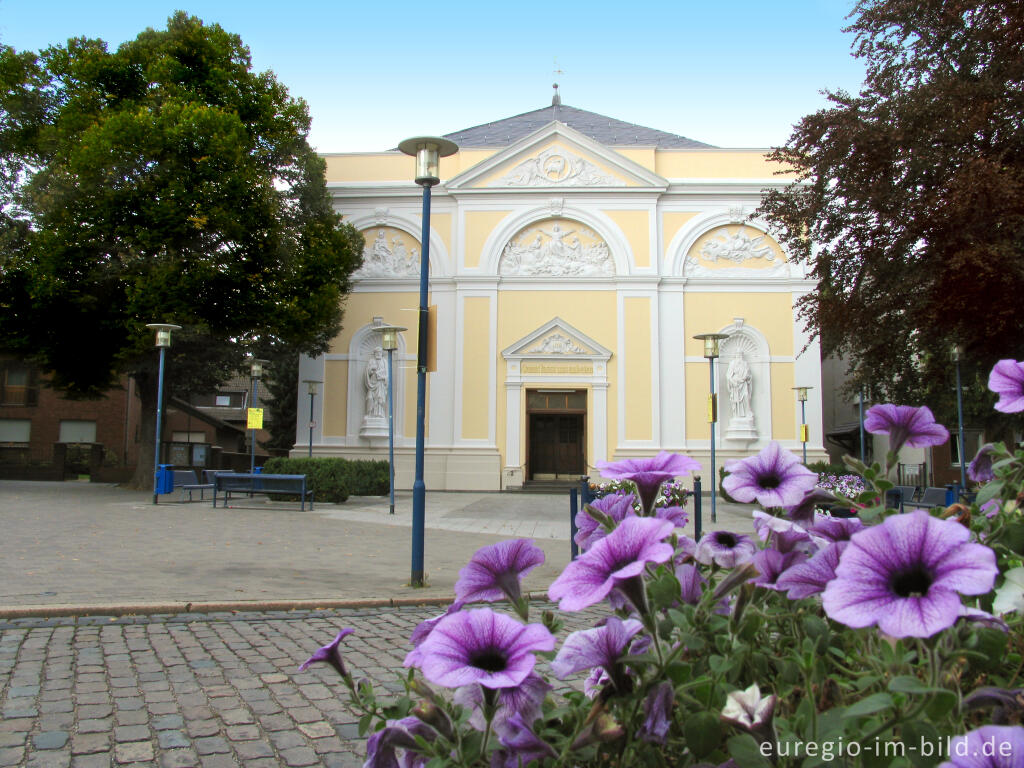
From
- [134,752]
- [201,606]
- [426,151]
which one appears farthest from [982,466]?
[426,151]

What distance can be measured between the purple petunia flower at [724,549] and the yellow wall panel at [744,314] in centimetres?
2761

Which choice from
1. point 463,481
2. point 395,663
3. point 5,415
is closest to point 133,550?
point 395,663

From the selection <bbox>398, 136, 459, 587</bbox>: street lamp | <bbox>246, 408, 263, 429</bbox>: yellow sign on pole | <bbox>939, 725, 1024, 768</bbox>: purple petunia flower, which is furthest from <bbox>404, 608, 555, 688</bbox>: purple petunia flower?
<bbox>246, 408, 263, 429</bbox>: yellow sign on pole

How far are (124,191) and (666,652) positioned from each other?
2323 cm

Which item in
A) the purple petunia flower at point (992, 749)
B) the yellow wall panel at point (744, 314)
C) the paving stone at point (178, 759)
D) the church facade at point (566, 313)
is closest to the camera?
the purple petunia flower at point (992, 749)

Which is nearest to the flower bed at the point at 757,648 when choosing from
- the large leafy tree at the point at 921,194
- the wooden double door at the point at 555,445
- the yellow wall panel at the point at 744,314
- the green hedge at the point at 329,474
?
the large leafy tree at the point at 921,194

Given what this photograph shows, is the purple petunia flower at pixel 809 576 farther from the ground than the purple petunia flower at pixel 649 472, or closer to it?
closer to it

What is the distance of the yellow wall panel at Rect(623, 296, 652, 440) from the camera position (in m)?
28.2

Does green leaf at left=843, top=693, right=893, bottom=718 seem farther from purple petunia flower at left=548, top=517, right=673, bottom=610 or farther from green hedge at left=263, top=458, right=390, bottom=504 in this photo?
green hedge at left=263, top=458, right=390, bottom=504

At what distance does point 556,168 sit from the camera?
29234 millimetres

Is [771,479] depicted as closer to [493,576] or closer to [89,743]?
[493,576]

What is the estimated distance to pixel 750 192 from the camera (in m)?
28.8

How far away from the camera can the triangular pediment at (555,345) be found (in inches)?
1133

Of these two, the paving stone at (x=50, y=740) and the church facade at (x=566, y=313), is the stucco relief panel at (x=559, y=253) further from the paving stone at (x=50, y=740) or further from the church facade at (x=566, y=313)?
the paving stone at (x=50, y=740)
